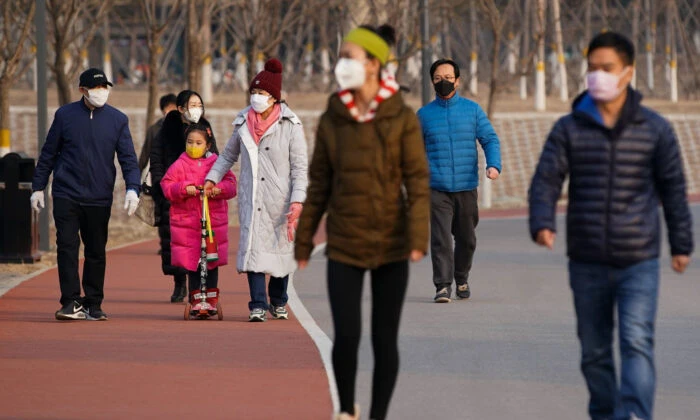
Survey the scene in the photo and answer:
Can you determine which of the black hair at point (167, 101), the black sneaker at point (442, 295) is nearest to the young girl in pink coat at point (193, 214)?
the black sneaker at point (442, 295)

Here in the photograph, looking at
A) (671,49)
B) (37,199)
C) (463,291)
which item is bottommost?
(463,291)

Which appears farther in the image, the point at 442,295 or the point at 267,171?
the point at 442,295

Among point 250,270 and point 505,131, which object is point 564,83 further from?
point 250,270

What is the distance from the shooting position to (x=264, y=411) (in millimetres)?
8562

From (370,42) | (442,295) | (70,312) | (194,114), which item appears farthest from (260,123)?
(370,42)

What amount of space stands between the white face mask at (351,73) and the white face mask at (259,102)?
15.4 ft

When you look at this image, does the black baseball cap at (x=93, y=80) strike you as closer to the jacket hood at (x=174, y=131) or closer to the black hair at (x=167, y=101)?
the jacket hood at (x=174, y=131)

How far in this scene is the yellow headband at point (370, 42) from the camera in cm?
751

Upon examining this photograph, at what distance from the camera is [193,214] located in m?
12.9

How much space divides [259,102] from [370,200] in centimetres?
479

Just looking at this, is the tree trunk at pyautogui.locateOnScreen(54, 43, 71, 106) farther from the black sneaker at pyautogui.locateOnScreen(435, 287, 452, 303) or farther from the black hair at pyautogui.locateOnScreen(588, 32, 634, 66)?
the black hair at pyautogui.locateOnScreen(588, 32, 634, 66)

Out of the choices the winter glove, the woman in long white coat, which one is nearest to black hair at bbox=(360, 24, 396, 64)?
the winter glove

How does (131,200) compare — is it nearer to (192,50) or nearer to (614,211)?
(614,211)

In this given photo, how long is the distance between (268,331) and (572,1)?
4199 cm
